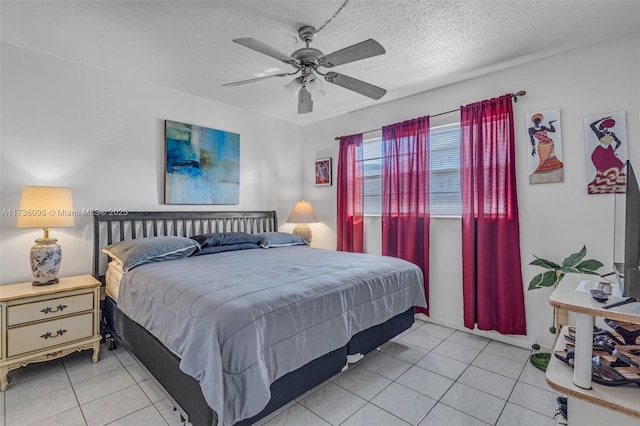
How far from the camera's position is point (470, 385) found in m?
2.31

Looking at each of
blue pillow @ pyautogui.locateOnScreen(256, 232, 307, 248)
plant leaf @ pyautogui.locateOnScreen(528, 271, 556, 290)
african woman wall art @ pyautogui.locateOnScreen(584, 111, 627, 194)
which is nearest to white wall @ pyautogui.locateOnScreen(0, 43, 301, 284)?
blue pillow @ pyautogui.locateOnScreen(256, 232, 307, 248)

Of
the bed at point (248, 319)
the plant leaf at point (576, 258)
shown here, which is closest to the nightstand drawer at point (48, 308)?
the bed at point (248, 319)

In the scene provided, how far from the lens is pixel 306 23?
2.32 meters

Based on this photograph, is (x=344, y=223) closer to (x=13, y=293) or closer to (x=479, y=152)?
(x=479, y=152)

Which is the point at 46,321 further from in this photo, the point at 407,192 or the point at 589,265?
the point at 589,265

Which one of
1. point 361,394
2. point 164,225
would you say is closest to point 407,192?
point 361,394

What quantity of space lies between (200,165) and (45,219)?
66.8 inches

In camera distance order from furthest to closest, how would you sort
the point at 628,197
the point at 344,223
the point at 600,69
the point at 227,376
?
the point at 344,223, the point at 600,69, the point at 227,376, the point at 628,197

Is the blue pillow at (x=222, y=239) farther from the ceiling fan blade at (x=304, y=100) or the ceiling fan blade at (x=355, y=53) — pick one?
the ceiling fan blade at (x=355, y=53)

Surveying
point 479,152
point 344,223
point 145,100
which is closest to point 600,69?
point 479,152

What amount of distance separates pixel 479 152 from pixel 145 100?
377 cm

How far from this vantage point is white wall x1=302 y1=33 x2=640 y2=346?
2.52 metres

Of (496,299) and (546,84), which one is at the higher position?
(546,84)

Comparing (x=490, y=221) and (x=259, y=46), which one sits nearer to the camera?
(x=259, y=46)
